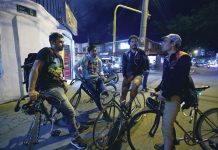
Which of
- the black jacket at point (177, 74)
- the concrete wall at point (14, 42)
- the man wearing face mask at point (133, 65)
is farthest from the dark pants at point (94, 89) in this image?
the concrete wall at point (14, 42)

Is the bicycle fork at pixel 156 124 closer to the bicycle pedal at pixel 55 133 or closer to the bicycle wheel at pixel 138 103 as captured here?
the bicycle wheel at pixel 138 103

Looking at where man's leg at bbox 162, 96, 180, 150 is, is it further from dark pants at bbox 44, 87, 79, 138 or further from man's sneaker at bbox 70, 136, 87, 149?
dark pants at bbox 44, 87, 79, 138

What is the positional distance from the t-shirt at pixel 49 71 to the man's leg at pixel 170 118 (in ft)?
6.76

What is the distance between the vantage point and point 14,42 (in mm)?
6574

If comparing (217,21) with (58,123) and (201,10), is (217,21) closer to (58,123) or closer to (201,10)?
(201,10)

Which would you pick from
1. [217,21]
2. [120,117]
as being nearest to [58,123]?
[120,117]

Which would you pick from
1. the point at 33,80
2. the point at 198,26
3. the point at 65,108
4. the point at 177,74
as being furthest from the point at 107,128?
the point at 198,26

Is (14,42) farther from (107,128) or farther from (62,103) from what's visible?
(107,128)

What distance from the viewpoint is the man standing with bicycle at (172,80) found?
2.53 m

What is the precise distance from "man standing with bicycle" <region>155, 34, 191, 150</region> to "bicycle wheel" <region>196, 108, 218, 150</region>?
2.35 ft

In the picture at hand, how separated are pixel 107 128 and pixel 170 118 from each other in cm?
163

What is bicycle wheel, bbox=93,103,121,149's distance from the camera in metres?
3.32

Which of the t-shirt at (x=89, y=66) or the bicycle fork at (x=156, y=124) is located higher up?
the t-shirt at (x=89, y=66)

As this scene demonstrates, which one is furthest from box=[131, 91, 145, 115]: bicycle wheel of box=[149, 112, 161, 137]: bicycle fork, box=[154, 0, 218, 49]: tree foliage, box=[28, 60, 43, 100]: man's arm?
box=[154, 0, 218, 49]: tree foliage
